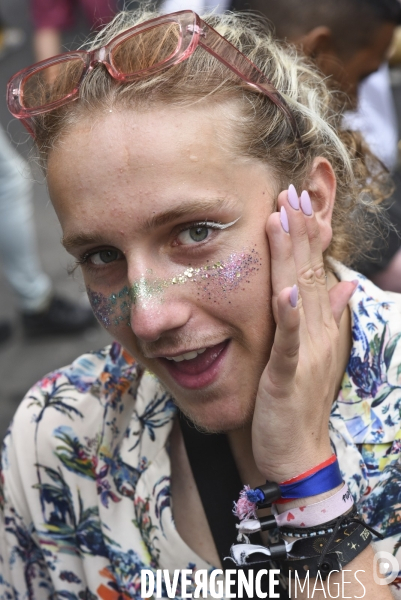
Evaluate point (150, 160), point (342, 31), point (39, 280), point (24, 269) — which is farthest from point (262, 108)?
point (39, 280)

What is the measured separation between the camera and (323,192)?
6.10 feet

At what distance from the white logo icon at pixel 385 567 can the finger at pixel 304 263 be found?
0.53 metres

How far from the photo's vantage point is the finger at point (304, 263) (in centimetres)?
171

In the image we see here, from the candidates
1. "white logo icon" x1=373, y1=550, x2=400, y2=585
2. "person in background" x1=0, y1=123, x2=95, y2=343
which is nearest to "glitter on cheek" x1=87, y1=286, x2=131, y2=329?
"white logo icon" x1=373, y1=550, x2=400, y2=585

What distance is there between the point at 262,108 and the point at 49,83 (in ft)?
1.86

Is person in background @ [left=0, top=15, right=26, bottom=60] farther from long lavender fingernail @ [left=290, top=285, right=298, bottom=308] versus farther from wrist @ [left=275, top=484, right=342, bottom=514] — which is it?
wrist @ [left=275, top=484, right=342, bottom=514]

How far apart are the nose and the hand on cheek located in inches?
8.4

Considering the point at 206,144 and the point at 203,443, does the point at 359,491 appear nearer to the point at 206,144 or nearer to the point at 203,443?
the point at 203,443

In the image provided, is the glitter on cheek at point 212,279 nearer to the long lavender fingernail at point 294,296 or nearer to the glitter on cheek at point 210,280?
the glitter on cheek at point 210,280

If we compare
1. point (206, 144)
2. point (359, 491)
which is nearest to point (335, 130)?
point (206, 144)

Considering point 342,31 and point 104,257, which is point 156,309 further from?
point 342,31

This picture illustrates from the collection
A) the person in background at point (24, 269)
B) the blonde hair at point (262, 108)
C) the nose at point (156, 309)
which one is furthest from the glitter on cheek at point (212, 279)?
the person in background at point (24, 269)

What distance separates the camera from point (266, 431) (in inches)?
→ 66.8

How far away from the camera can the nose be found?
1.63m
